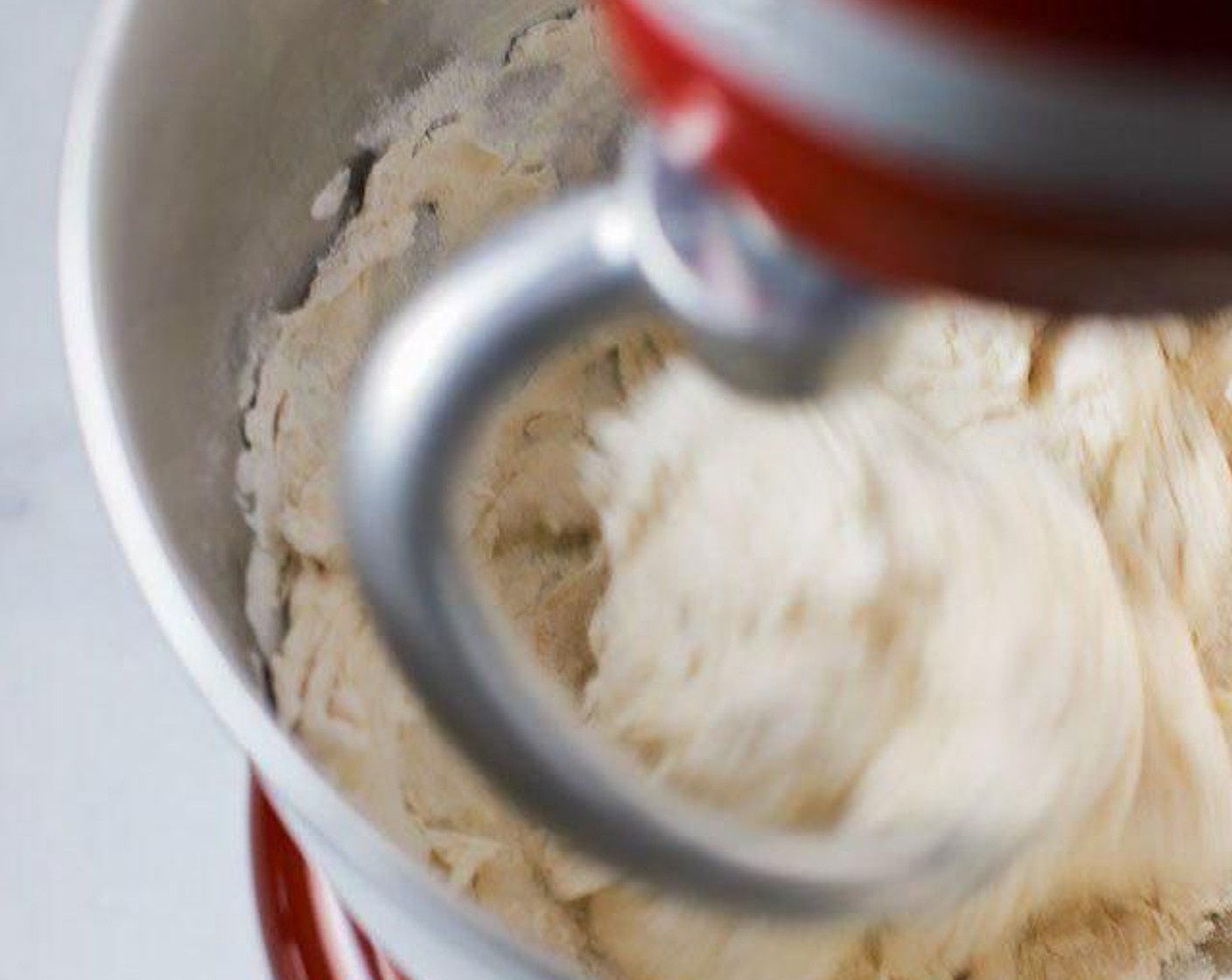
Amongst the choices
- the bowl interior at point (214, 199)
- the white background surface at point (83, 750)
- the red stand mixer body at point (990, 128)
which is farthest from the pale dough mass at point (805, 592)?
the red stand mixer body at point (990, 128)

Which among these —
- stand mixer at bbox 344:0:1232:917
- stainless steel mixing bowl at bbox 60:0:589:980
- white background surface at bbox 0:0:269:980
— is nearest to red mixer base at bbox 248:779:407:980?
white background surface at bbox 0:0:269:980

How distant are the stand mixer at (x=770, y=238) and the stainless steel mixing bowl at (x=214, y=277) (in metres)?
0.12

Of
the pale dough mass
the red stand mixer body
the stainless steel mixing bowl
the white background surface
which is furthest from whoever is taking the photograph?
the white background surface

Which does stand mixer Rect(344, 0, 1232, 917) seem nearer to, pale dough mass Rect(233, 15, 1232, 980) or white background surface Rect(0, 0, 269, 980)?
pale dough mass Rect(233, 15, 1232, 980)

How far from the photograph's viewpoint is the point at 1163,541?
799 millimetres

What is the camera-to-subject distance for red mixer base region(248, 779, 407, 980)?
0.77 meters

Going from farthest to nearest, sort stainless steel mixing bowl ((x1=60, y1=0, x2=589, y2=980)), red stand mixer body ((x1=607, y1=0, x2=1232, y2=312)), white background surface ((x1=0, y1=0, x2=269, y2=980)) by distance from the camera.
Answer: white background surface ((x1=0, y1=0, x2=269, y2=980)), stainless steel mixing bowl ((x1=60, y1=0, x2=589, y2=980)), red stand mixer body ((x1=607, y1=0, x2=1232, y2=312))

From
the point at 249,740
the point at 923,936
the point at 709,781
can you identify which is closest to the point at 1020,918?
the point at 923,936

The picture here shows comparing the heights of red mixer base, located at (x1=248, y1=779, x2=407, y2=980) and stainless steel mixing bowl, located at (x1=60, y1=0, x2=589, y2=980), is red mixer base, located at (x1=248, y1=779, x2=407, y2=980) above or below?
below

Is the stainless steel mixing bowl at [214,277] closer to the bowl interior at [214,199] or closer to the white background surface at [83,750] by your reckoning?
the bowl interior at [214,199]

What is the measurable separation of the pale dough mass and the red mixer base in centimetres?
10

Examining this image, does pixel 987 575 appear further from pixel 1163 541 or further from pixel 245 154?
pixel 245 154

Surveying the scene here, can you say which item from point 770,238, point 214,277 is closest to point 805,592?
point 214,277

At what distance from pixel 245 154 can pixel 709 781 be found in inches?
11.8
